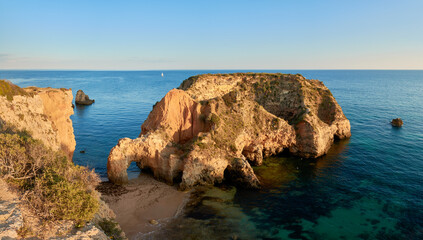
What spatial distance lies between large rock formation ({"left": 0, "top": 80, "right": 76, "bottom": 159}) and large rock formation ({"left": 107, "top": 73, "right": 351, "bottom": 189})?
722cm

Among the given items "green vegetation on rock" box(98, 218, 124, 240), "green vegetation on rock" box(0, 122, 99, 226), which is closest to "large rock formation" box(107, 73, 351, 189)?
"green vegetation on rock" box(98, 218, 124, 240)

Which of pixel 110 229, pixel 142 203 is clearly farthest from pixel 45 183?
pixel 142 203

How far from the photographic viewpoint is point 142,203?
26.0 metres

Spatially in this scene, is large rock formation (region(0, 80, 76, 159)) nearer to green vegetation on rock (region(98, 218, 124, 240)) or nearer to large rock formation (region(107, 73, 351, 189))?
large rock formation (region(107, 73, 351, 189))

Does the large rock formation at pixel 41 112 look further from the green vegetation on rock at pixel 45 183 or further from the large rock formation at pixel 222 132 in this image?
the green vegetation on rock at pixel 45 183

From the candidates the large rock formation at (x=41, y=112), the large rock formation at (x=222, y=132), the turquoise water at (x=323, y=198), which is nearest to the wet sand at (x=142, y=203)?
the turquoise water at (x=323, y=198)

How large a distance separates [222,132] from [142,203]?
539 inches

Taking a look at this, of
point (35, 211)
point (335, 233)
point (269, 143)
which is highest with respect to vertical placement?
point (35, 211)

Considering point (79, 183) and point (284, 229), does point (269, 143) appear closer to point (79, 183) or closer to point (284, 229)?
point (284, 229)

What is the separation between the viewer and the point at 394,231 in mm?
21688

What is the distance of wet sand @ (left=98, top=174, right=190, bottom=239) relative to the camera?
22.6 metres

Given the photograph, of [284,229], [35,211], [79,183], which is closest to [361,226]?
[284,229]

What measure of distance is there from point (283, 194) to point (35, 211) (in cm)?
2476

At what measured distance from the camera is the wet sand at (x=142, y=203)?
2261 cm
